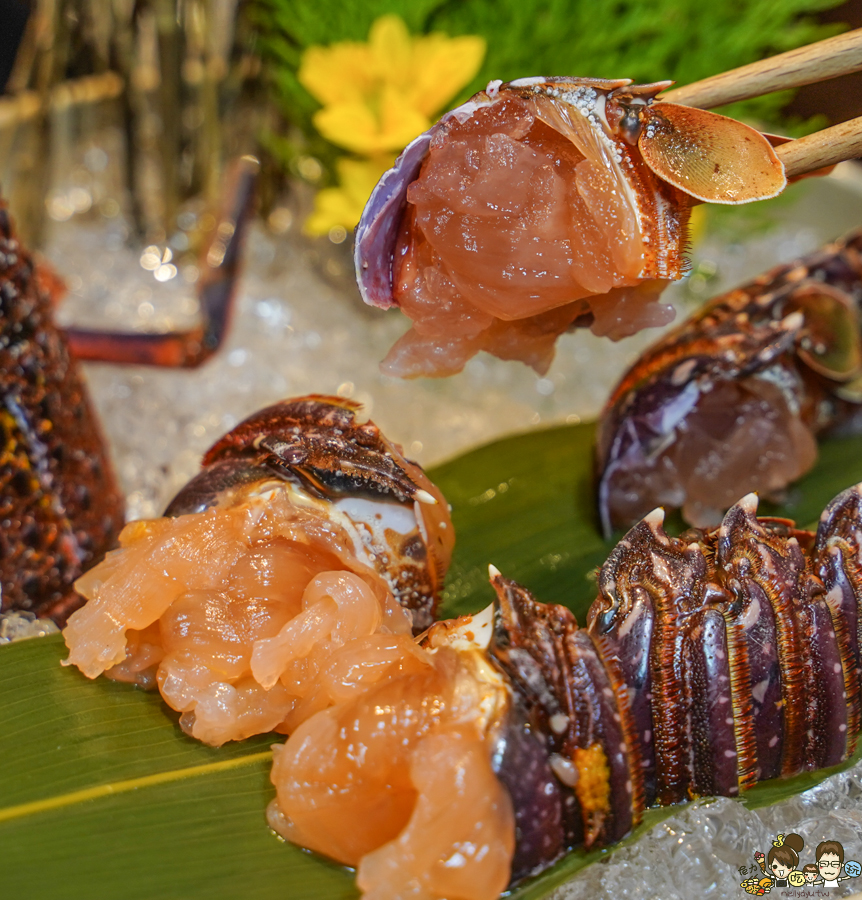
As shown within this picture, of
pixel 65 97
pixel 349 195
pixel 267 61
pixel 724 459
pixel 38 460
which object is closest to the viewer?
pixel 38 460

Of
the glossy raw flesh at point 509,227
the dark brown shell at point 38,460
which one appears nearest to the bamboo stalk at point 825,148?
the glossy raw flesh at point 509,227

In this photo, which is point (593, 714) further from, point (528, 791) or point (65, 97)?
point (65, 97)

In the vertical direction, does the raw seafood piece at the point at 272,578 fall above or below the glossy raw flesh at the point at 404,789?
above

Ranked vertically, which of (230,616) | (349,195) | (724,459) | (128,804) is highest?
(349,195)

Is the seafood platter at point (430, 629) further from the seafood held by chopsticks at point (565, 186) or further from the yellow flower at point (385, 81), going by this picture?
the yellow flower at point (385, 81)

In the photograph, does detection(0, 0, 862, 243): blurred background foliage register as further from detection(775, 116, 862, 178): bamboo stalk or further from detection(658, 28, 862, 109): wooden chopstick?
detection(775, 116, 862, 178): bamboo stalk

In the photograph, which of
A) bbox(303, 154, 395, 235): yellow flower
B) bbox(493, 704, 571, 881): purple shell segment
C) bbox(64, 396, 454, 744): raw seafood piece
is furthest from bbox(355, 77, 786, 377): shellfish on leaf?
bbox(303, 154, 395, 235): yellow flower

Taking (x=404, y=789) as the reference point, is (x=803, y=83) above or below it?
above

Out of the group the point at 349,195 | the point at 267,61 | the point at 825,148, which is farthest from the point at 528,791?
the point at 267,61
